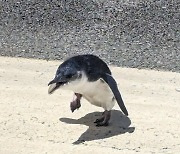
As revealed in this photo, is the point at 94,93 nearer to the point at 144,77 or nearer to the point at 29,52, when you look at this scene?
the point at 144,77

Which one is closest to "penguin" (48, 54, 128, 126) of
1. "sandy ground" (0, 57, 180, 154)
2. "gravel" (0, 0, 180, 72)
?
"sandy ground" (0, 57, 180, 154)

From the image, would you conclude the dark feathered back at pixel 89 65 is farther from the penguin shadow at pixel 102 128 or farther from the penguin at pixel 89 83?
the penguin shadow at pixel 102 128

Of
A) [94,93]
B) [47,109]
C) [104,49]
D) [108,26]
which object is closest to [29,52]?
[104,49]

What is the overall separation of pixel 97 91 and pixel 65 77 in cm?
47

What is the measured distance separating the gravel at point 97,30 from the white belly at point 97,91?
2.19 meters

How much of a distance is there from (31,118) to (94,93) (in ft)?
2.12

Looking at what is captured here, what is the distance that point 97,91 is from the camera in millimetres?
4547

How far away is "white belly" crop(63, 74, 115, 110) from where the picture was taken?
172 inches

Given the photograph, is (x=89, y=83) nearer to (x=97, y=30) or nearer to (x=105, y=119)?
(x=105, y=119)

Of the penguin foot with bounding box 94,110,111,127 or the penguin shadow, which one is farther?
the penguin foot with bounding box 94,110,111,127

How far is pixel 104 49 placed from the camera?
7.49m

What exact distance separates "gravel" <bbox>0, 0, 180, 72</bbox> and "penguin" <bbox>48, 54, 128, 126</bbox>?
2196 millimetres

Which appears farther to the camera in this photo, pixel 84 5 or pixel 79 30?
pixel 84 5

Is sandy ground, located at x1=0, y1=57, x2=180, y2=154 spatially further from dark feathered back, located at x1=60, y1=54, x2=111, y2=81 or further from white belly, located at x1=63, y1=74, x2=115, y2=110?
dark feathered back, located at x1=60, y1=54, x2=111, y2=81
